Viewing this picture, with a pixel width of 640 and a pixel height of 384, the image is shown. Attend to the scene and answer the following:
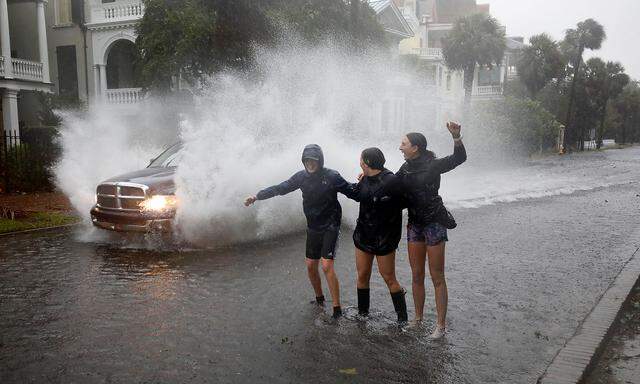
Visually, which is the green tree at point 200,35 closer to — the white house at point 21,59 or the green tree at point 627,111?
the white house at point 21,59

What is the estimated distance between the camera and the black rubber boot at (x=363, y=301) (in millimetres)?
5973

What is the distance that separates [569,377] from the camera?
4.56 meters

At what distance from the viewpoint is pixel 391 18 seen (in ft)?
145

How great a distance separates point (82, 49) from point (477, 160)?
21086mm

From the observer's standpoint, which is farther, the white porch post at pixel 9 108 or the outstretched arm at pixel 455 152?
the white porch post at pixel 9 108

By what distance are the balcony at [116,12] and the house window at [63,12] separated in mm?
1436

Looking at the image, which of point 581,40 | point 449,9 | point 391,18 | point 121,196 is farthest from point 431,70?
point 121,196

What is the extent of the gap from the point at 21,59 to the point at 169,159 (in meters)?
19.7

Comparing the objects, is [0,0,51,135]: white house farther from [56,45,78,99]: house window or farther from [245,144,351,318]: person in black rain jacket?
[245,144,351,318]: person in black rain jacket

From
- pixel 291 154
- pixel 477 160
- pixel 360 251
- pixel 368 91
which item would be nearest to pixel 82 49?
pixel 368 91

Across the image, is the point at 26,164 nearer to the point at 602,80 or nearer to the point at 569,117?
the point at 569,117

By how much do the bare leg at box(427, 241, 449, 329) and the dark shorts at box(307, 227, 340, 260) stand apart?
99 cm

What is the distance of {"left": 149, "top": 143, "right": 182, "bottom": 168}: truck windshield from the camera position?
418 inches

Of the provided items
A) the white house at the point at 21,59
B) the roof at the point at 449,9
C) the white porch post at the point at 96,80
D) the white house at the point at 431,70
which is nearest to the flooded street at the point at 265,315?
the white house at the point at 21,59
